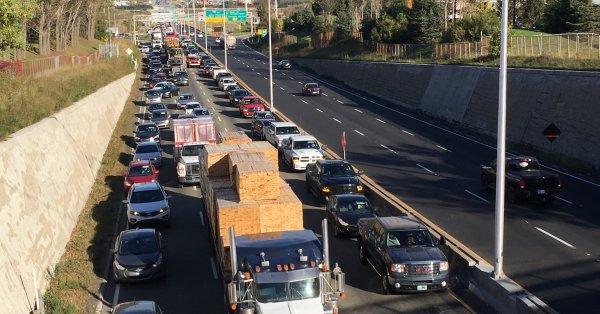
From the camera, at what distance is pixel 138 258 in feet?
68.5

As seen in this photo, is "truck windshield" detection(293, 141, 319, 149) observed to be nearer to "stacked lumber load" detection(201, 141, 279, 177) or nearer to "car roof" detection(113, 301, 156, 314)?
"stacked lumber load" detection(201, 141, 279, 177)

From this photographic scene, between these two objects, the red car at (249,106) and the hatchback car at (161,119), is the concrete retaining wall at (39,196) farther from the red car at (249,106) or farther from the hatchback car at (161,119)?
the red car at (249,106)

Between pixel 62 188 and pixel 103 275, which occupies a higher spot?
pixel 62 188

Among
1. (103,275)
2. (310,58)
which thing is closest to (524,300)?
(103,275)

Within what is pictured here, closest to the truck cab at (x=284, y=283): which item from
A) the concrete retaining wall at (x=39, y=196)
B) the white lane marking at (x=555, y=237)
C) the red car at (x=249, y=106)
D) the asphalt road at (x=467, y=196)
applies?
the concrete retaining wall at (x=39, y=196)

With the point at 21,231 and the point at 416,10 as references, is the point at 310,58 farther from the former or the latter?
the point at 21,231

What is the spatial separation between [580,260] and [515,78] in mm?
26336

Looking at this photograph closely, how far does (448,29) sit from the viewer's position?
7506 cm

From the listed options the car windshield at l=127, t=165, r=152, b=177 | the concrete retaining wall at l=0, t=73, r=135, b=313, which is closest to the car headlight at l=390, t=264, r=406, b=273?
the concrete retaining wall at l=0, t=73, r=135, b=313

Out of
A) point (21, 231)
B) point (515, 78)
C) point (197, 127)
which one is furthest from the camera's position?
point (515, 78)

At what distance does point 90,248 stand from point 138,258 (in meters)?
3.98

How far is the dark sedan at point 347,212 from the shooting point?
23.9 meters

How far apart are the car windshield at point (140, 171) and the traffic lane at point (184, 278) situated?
11.2 ft

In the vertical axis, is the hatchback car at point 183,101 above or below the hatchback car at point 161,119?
above
